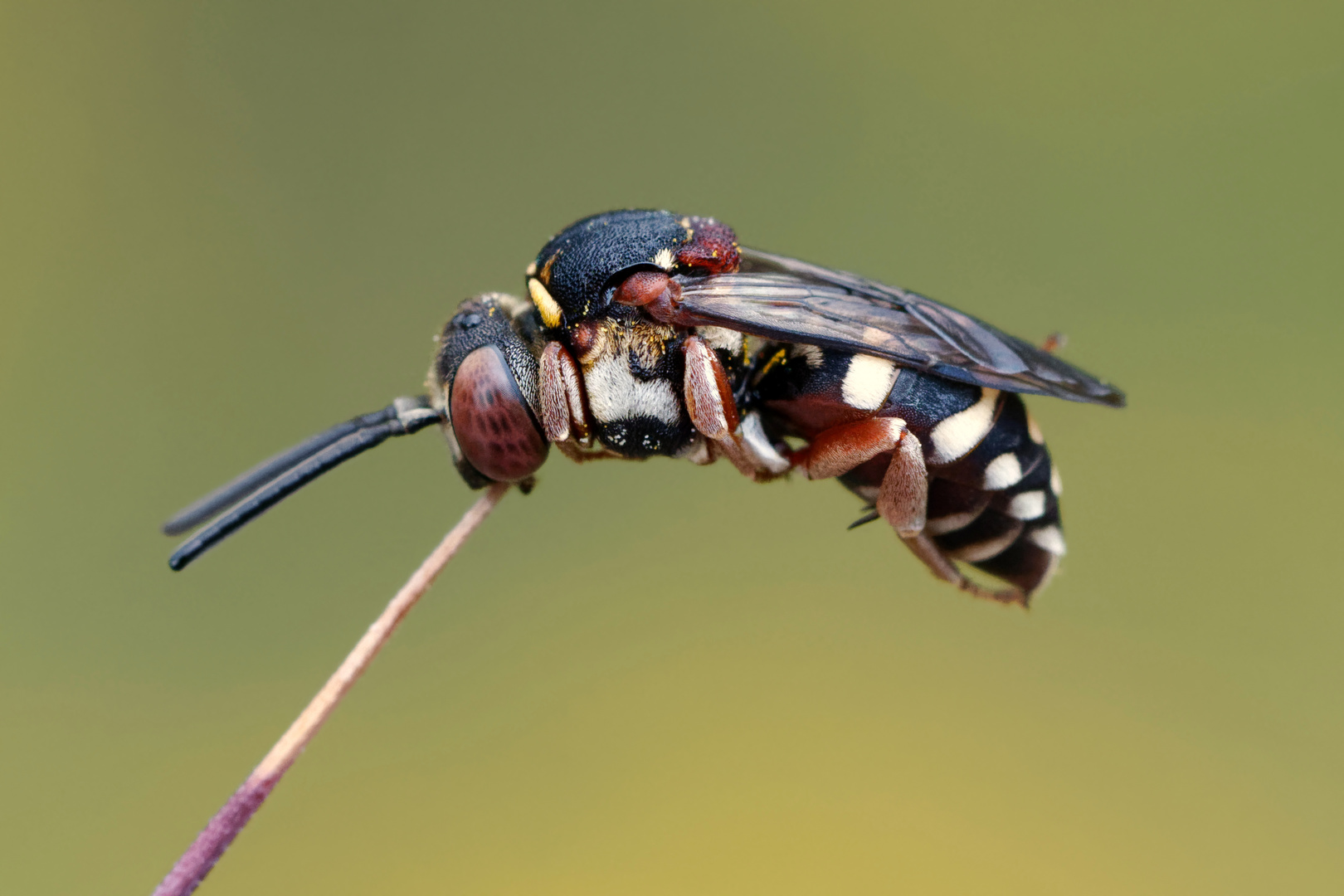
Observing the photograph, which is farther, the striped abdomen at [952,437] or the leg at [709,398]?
the striped abdomen at [952,437]

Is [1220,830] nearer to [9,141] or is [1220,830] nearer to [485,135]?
[485,135]

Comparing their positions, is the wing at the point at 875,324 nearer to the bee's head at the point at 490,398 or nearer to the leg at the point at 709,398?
the leg at the point at 709,398

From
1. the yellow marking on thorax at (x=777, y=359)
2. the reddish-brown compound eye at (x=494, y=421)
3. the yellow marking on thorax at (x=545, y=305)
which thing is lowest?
the reddish-brown compound eye at (x=494, y=421)

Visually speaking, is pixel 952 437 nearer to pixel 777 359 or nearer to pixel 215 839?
pixel 777 359

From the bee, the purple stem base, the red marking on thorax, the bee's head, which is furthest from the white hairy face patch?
the purple stem base

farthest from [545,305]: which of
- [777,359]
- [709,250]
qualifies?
[777,359]

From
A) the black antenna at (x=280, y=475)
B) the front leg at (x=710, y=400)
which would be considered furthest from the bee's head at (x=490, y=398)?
the front leg at (x=710, y=400)

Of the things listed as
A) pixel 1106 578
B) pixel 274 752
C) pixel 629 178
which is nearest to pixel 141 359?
pixel 629 178
